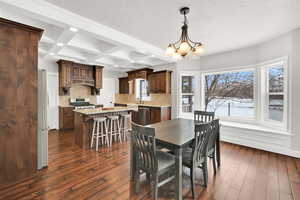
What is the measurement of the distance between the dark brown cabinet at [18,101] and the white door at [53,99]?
3.42 meters

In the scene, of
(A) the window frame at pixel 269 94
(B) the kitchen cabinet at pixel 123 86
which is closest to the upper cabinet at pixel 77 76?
(B) the kitchen cabinet at pixel 123 86

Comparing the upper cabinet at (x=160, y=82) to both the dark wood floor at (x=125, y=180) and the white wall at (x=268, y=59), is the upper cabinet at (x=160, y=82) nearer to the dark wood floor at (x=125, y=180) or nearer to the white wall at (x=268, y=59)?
the white wall at (x=268, y=59)

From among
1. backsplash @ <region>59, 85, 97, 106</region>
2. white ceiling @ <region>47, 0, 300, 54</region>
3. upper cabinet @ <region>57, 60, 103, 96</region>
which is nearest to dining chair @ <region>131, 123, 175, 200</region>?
white ceiling @ <region>47, 0, 300, 54</region>

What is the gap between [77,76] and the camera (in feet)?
17.8

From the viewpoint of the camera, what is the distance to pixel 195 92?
5.05 meters

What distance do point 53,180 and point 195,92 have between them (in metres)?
4.57

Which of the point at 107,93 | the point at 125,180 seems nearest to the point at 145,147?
the point at 125,180

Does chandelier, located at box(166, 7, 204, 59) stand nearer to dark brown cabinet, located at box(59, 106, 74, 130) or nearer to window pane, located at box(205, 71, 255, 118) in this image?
window pane, located at box(205, 71, 255, 118)

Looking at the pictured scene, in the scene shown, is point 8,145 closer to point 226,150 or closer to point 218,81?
point 226,150

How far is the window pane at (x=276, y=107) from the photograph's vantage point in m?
3.35

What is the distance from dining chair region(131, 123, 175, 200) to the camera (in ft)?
5.40

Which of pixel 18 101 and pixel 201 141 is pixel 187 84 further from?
pixel 18 101

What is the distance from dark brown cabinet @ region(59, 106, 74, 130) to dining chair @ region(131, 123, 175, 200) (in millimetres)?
4442

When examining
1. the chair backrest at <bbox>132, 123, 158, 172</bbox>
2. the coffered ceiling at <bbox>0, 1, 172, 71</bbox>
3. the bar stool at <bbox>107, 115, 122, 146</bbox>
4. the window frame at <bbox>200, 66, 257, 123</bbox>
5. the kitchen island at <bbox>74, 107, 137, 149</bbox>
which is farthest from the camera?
the window frame at <bbox>200, 66, 257, 123</bbox>
